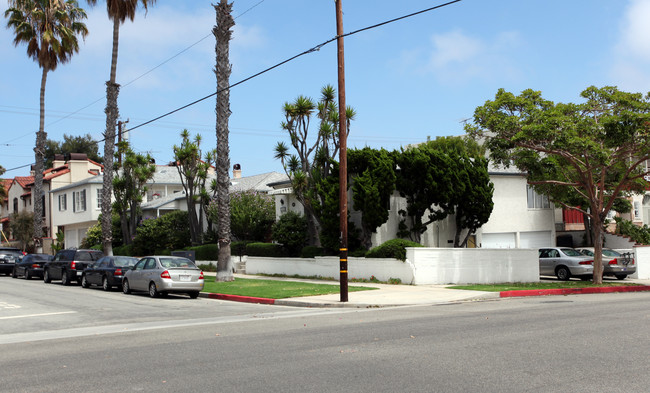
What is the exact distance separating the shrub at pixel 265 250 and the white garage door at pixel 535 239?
1390 centimetres

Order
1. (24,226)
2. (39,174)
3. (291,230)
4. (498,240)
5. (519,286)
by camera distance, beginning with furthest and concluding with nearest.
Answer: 1. (24,226)
2. (39,174)
3. (498,240)
4. (291,230)
5. (519,286)

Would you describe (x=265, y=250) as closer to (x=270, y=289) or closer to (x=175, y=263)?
(x=270, y=289)

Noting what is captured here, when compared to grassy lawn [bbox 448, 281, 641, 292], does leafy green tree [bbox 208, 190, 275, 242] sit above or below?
above

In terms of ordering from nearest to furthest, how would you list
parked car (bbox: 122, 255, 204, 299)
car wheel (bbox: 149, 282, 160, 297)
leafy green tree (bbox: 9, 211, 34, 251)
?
parked car (bbox: 122, 255, 204, 299)
car wheel (bbox: 149, 282, 160, 297)
leafy green tree (bbox: 9, 211, 34, 251)

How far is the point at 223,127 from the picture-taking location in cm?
2636

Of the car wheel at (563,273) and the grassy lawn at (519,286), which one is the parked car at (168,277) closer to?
the grassy lawn at (519,286)

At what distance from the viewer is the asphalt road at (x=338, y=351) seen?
7367 mm

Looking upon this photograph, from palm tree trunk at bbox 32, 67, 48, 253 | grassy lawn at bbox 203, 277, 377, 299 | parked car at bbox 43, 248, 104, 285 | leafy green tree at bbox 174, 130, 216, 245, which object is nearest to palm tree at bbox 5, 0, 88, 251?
palm tree trunk at bbox 32, 67, 48, 253

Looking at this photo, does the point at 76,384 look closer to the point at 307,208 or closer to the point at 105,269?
the point at 105,269

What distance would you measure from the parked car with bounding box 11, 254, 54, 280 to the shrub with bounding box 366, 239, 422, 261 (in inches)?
691

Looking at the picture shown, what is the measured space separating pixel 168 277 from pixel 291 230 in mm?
10494

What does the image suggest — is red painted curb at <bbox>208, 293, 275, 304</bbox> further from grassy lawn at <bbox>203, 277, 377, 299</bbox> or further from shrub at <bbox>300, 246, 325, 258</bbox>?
shrub at <bbox>300, 246, 325, 258</bbox>

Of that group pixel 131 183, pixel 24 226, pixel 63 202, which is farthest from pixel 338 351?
pixel 24 226

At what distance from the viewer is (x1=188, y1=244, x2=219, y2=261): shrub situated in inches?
1371
